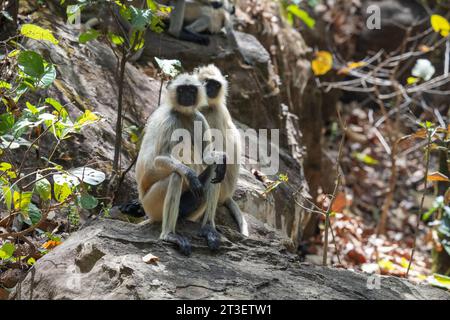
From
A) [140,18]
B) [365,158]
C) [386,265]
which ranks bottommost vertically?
[386,265]

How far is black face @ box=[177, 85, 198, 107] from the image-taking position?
5262 millimetres

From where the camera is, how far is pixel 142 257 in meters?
4.29

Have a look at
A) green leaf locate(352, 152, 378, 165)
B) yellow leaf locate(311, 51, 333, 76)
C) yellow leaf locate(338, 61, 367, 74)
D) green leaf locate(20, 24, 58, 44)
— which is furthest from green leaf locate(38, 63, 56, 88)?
green leaf locate(352, 152, 378, 165)

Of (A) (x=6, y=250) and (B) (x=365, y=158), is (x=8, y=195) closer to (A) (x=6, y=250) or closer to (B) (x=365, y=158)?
(A) (x=6, y=250)

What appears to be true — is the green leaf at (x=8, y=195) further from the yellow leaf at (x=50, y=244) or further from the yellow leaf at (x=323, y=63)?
the yellow leaf at (x=323, y=63)

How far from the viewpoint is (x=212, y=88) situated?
20.1ft

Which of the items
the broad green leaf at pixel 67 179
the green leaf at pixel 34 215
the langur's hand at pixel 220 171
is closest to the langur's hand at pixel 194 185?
the langur's hand at pixel 220 171

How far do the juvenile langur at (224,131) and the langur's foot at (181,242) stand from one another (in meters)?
1.13

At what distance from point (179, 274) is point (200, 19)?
19.2ft

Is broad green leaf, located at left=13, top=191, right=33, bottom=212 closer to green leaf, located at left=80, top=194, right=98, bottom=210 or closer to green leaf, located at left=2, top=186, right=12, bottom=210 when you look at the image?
green leaf, located at left=2, top=186, right=12, bottom=210

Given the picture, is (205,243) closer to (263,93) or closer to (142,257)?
(142,257)

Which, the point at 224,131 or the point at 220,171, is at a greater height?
the point at 224,131

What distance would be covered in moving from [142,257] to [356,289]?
1460mm

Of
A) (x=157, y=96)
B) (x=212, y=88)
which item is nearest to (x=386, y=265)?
(x=157, y=96)
